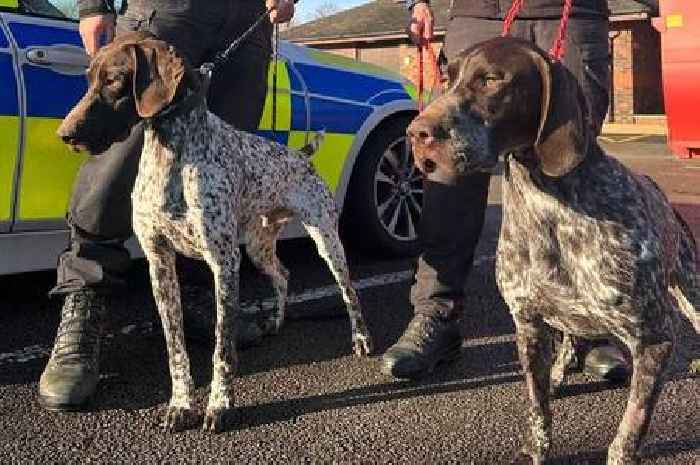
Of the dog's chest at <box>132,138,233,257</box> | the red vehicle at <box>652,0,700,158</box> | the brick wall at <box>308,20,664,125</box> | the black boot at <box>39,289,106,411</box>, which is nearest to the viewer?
the dog's chest at <box>132,138,233,257</box>

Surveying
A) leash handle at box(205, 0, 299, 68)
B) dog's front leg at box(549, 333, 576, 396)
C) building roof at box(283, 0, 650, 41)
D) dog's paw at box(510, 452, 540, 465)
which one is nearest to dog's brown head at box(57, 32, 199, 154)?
leash handle at box(205, 0, 299, 68)

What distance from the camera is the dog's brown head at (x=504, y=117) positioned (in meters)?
2.29

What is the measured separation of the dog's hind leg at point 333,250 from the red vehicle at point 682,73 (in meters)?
5.23

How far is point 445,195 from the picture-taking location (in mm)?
3660

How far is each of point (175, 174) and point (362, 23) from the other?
2469 cm

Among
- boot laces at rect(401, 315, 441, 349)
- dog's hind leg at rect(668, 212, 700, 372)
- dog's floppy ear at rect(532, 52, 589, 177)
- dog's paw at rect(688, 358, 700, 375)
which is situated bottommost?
dog's paw at rect(688, 358, 700, 375)

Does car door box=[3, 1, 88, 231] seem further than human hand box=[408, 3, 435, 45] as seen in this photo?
Yes

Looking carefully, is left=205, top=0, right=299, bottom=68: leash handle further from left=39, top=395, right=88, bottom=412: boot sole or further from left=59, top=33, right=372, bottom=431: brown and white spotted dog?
left=39, top=395, right=88, bottom=412: boot sole

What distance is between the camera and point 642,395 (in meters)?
2.49

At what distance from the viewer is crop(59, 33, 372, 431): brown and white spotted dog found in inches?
118

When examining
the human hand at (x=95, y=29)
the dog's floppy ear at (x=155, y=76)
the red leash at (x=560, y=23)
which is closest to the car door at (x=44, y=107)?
the human hand at (x=95, y=29)

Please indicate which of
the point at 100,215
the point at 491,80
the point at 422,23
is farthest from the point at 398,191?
the point at 491,80

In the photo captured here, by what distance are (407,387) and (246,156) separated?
1.11 metres

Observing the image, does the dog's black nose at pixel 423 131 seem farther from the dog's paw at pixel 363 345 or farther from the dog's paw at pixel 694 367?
the dog's paw at pixel 694 367
